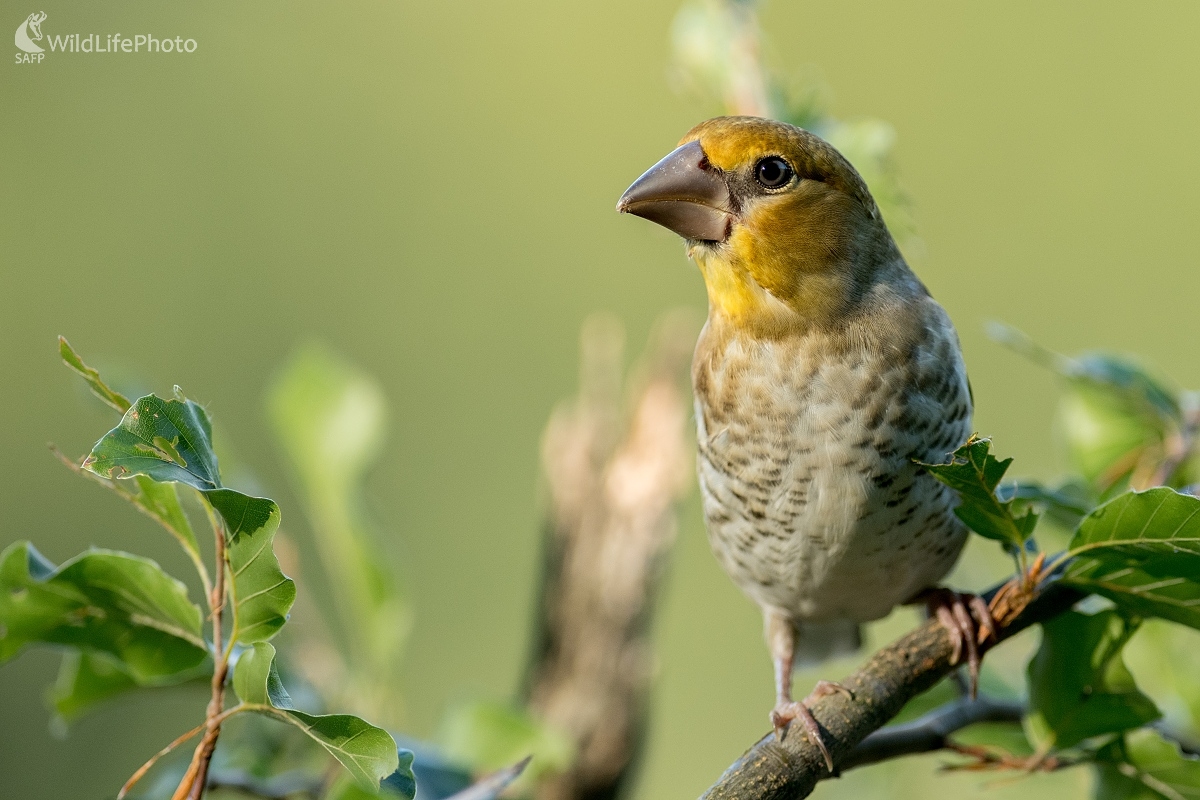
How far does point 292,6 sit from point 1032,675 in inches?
401

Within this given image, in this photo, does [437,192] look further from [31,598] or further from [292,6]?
[31,598]

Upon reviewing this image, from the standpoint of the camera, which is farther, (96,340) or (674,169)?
(96,340)

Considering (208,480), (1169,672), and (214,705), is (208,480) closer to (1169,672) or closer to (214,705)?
(214,705)

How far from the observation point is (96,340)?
9273mm

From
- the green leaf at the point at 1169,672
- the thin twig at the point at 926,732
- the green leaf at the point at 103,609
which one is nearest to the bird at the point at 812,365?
the thin twig at the point at 926,732

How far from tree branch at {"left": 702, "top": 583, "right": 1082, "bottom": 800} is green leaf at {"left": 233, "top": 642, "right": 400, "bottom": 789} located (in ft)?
1.32

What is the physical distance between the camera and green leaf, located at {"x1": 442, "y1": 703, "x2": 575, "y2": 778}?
2.41m

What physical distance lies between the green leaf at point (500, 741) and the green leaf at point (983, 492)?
105 cm

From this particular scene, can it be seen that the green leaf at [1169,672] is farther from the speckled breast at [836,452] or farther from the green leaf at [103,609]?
the green leaf at [103,609]

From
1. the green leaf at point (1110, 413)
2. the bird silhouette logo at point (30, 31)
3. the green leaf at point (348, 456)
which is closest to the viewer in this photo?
the green leaf at point (1110, 413)

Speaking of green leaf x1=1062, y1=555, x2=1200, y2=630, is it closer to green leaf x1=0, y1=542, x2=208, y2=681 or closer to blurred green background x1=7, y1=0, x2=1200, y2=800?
green leaf x1=0, y1=542, x2=208, y2=681

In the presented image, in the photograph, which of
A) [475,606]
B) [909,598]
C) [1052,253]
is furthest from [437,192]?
[909,598]

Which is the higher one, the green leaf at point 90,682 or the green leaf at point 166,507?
the green leaf at point 166,507

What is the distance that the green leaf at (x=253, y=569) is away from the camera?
143 cm
